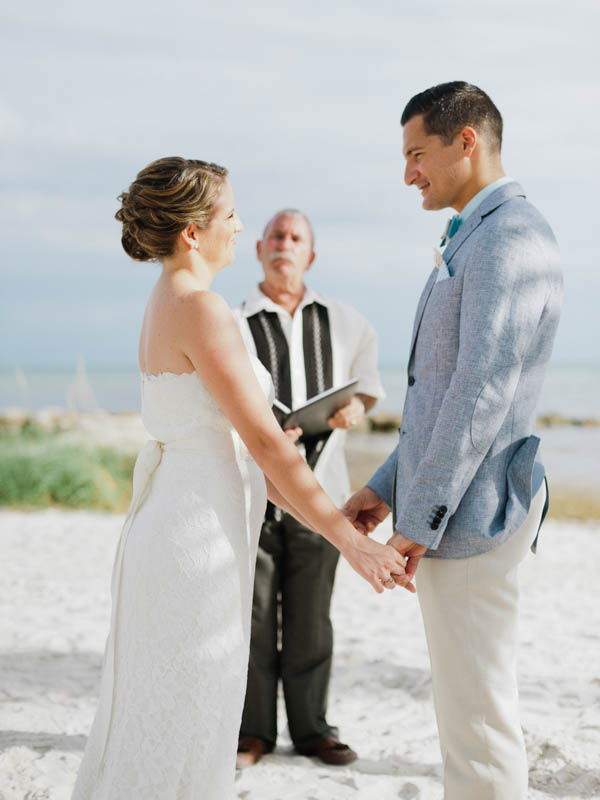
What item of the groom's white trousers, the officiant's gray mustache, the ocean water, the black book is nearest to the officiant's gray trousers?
the black book

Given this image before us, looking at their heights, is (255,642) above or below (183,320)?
below

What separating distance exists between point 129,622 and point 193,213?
1.13 metres

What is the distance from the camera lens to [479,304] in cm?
217

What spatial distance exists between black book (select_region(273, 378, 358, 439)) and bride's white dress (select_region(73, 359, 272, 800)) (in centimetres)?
107

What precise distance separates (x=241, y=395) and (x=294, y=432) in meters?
1.30

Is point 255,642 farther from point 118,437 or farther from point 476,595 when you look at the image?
point 118,437

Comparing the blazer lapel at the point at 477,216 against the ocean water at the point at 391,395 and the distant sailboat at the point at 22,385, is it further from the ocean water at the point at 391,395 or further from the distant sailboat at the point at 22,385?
the ocean water at the point at 391,395

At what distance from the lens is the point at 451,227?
250cm

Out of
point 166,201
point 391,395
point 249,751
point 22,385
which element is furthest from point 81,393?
point 391,395

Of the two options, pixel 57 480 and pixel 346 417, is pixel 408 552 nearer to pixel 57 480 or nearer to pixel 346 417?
pixel 346 417

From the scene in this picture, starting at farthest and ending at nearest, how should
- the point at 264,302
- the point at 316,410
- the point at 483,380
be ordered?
the point at 264,302, the point at 316,410, the point at 483,380

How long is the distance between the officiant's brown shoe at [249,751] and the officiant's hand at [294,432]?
4.11 ft

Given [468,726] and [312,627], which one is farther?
[312,627]

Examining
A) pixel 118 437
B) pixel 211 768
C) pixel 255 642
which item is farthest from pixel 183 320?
pixel 118 437
